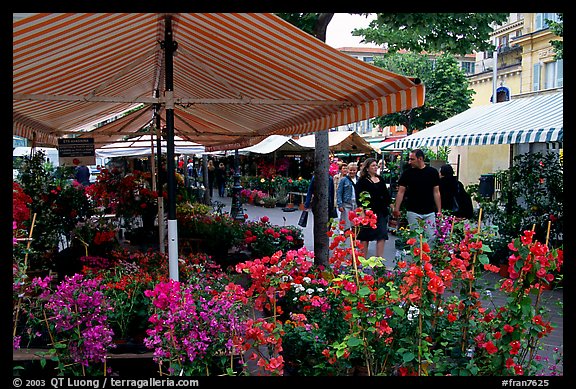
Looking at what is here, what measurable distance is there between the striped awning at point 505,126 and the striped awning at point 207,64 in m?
3.87

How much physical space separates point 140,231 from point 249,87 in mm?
5288

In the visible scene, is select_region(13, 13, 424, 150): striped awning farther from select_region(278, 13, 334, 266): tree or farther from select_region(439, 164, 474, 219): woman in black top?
select_region(439, 164, 474, 219): woman in black top

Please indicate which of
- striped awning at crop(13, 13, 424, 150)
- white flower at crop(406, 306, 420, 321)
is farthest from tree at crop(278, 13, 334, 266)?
→ white flower at crop(406, 306, 420, 321)

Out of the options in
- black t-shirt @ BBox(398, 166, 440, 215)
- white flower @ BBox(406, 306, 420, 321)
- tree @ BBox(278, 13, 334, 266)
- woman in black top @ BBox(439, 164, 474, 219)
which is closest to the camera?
white flower @ BBox(406, 306, 420, 321)

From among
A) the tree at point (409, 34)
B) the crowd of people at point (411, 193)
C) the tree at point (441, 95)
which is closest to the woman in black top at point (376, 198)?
the crowd of people at point (411, 193)

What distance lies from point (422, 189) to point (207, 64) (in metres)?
3.91

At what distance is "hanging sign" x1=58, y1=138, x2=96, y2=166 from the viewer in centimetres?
887

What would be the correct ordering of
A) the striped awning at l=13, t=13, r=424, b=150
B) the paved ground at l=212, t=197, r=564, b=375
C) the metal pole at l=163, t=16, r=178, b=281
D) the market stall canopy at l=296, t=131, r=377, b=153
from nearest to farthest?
the striped awning at l=13, t=13, r=424, b=150 < the metal pole at l=163, t=16, r=178, b=281 < the paved ground at l=212, t=197, r=564, b=375 < the market stall canopy at l=296, t=131, r=377, b=153

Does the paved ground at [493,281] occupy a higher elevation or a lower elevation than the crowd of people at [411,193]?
lower

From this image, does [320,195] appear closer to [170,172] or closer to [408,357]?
[170,172]

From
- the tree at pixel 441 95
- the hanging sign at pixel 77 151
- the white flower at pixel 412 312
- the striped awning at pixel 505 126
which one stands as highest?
the tree at pixel 441 95

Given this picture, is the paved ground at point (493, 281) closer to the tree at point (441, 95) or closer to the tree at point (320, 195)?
the tree at point (320, 195)

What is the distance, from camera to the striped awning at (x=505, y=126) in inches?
335

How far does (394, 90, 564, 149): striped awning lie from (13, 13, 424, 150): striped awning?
12.7ft
